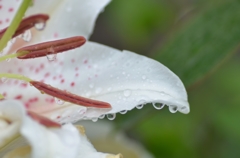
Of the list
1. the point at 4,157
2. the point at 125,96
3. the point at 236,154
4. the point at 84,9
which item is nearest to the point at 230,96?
the point at 236,154

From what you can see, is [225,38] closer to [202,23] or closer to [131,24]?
[202,23]

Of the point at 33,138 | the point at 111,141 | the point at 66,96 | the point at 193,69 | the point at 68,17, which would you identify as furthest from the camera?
the point at 111,141

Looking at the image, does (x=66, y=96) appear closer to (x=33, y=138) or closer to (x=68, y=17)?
(x=33, y=138)

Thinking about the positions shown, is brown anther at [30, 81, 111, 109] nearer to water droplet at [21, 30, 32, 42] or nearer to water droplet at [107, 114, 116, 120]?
water droplet at [107, 114, 116, 120]

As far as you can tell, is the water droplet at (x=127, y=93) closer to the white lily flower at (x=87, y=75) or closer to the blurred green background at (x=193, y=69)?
the white lily flower at (x=87, y=75)

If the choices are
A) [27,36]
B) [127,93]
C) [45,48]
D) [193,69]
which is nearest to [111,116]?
[127,93]

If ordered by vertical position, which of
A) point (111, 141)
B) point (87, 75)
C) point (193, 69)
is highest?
point (87, 75)

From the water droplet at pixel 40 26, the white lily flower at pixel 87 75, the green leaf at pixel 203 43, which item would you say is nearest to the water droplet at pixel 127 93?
the white lily flower at pixel 87 75
